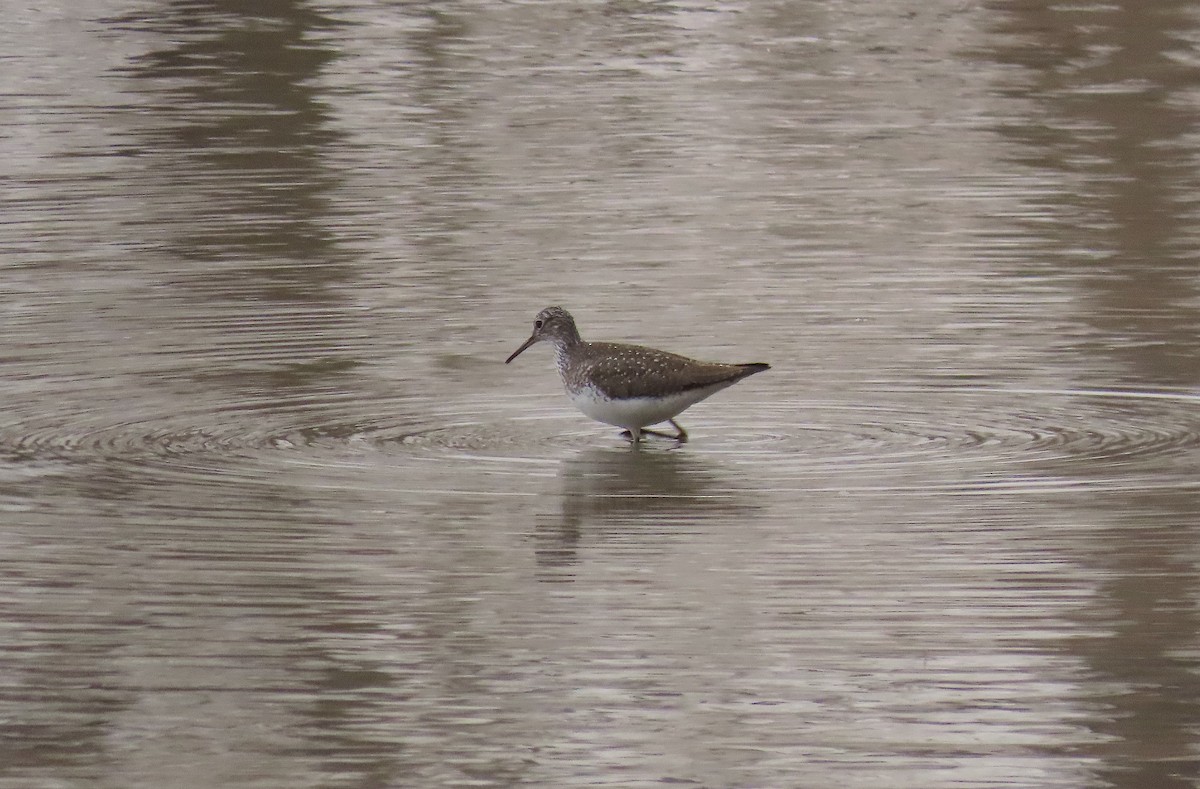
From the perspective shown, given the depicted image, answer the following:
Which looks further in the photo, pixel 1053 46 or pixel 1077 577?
pixel 1053 46

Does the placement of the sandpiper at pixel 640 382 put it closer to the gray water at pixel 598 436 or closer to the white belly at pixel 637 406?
the white belly at pixel 637 406

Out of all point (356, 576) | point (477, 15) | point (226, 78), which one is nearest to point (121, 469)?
point (356, 576)

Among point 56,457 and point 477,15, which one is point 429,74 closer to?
point 477,15

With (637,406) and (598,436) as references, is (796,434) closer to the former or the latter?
(637,406)

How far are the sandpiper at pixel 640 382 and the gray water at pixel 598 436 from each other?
261mm

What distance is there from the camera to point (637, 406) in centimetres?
1267

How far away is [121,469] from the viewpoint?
40.0ft

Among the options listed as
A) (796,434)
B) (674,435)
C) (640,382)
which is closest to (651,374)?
(640,382)

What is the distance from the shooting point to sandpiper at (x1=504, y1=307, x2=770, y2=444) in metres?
12.6

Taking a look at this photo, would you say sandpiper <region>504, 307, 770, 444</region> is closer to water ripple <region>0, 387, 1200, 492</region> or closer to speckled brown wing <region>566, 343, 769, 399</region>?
speckled brown wing <region>566, 343, 769, 399</region>

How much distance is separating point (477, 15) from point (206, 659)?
22101 millimetres

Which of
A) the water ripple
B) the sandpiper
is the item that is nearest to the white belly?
the sandpiper

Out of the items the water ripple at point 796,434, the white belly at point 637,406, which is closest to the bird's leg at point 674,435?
the water ripple at point 796,434

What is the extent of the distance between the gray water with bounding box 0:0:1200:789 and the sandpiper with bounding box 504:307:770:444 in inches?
10.3
